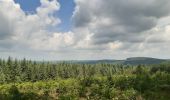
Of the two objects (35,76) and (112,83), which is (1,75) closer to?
(35,76)

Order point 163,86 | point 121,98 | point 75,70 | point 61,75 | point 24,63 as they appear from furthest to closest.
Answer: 1. point 75,70
2. point 61,75
3. point 24,63
4. point 163,86
5. point 121,98

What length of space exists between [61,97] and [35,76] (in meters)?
138

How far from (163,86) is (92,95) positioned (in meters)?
7.98

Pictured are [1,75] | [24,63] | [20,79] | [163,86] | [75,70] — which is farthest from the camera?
[75,70]

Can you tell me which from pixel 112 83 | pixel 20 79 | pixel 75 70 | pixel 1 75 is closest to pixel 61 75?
pixel 75 70

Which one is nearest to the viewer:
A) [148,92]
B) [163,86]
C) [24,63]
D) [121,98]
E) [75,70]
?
[121,98]

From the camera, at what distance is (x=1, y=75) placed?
450 ft

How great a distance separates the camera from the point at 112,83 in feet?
95.3

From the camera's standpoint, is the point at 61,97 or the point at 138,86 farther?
the point at 138,86

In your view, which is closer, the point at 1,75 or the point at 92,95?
the point at 92,95

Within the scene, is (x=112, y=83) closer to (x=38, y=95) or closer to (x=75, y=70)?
(x=38, y=95)

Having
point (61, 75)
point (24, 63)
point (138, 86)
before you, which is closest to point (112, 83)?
point (138, 86)

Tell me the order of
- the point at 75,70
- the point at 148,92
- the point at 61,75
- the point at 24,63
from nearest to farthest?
the point at 148,92
the point at 24,63
the point at 61,75
the point at 75,70

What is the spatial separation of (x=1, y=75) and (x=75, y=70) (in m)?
68.5
